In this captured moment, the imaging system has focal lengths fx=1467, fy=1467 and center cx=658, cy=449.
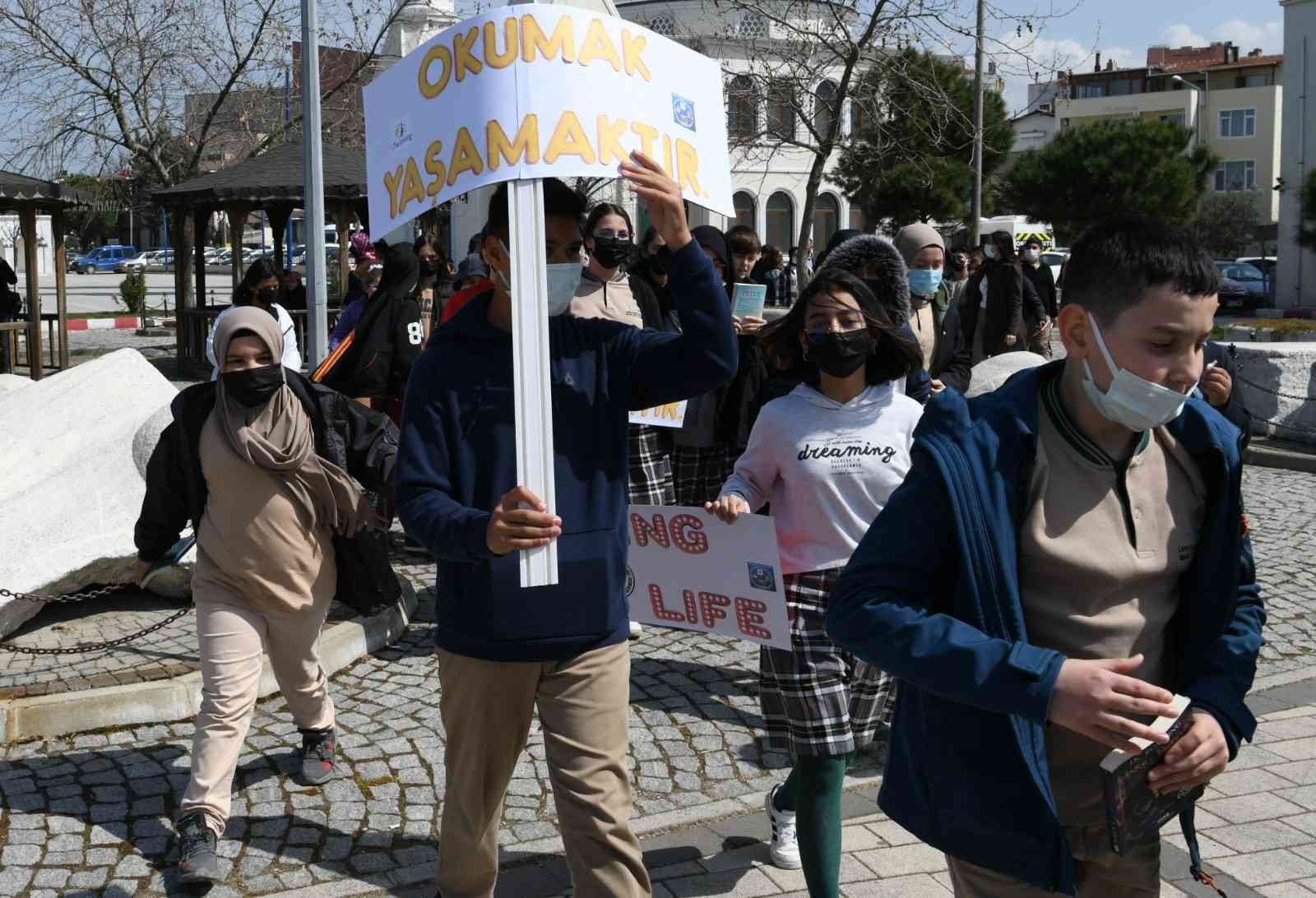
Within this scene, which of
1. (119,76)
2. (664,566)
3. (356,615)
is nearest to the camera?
(664,566)

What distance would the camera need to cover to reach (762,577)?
4.23 metres

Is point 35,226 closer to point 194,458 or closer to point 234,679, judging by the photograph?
point 194,458

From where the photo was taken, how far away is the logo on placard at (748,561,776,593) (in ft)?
13.7

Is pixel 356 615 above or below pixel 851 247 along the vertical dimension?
below

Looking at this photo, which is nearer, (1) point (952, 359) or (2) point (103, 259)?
(1) point (952, 359)

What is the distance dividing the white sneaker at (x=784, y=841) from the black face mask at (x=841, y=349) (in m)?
1.32

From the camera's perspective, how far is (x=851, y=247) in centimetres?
489

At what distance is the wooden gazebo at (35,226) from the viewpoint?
17953mm

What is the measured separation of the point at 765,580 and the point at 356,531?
1.51 meters

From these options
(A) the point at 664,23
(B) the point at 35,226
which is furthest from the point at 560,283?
(A) the point at 664,23

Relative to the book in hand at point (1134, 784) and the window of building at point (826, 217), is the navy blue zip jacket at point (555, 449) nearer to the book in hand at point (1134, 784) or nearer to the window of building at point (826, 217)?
the book in hand at point (1134, 784)

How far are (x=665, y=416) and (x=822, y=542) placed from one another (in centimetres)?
255

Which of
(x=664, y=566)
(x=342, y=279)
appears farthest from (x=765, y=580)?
(x=342, y=279)

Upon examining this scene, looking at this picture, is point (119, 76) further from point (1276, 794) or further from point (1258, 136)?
point (1258, 136)
